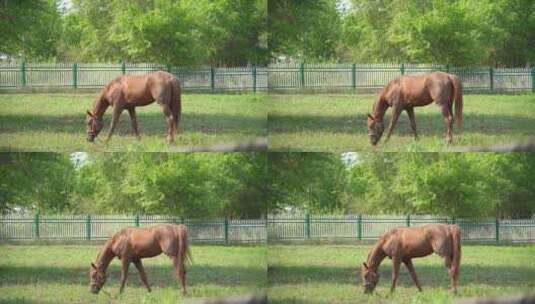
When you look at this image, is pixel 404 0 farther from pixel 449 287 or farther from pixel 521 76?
pixel 449 287

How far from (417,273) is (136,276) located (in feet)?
5.95

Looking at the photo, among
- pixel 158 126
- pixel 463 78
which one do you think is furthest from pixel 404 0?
pixel 158 126

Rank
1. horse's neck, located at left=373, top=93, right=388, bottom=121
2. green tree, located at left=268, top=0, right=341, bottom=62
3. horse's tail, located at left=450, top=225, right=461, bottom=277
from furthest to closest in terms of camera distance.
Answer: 1. green tree, located at left=268, top=0, right=341, bottom=62
2. horse's neck, located at left=373, top=93, right=388, bottom=121
3. horse's tail, located at left=450, top=225, right=461, bottom=277

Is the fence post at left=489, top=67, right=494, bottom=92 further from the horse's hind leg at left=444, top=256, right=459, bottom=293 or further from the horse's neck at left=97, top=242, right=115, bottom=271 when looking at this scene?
the horse's neck at left=97, top=242, right=115, bottom=271

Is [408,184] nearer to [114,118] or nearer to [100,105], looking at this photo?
[114,118]

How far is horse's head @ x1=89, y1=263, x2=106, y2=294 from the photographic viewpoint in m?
7.64

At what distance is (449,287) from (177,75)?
7.30 ft

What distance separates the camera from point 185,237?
25.1 feet

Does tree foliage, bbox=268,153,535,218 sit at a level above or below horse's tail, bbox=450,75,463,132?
below

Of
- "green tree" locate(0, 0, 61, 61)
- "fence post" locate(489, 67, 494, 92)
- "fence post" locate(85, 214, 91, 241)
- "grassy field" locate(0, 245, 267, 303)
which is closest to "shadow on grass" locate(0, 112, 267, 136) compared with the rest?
"green tree" locate(0, 0, 61, 61)

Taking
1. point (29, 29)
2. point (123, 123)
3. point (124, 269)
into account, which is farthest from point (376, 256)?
point (29, 29)

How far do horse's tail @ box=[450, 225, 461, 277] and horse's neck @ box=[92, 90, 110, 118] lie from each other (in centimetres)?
236

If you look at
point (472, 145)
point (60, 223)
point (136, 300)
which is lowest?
point (136, 300)

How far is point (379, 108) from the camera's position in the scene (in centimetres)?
776
